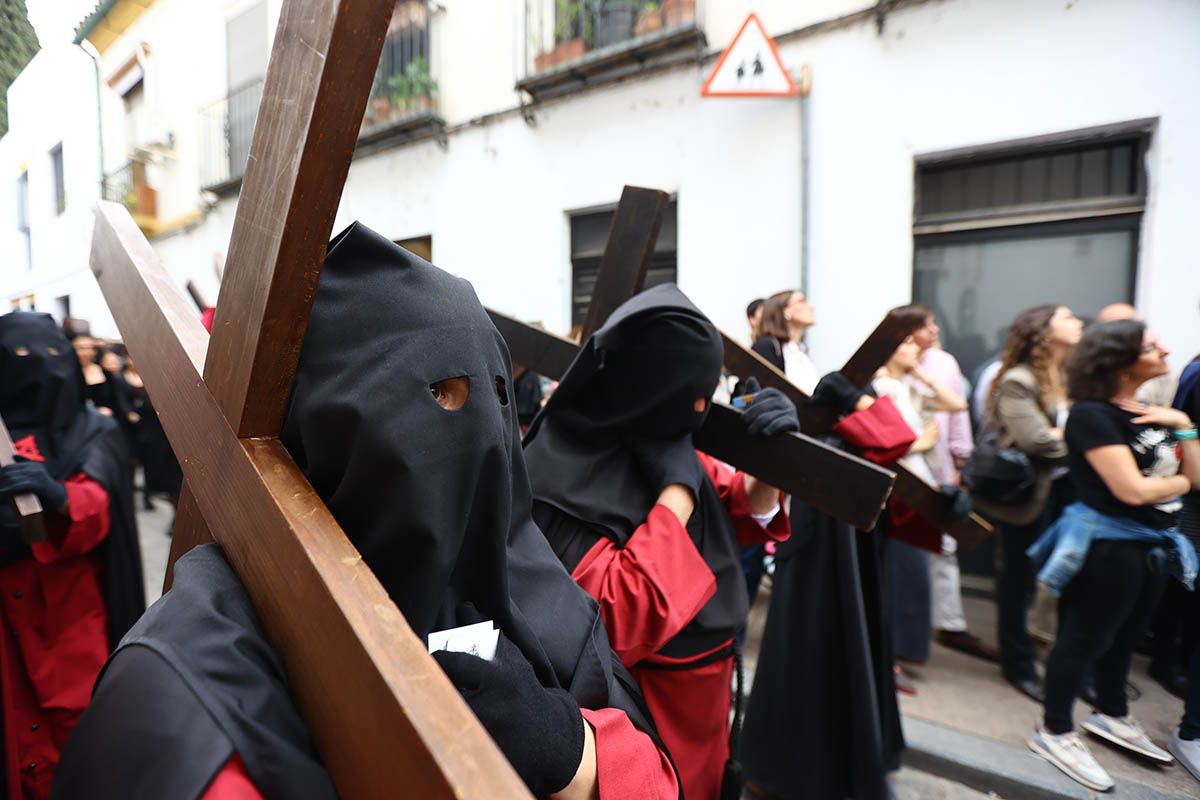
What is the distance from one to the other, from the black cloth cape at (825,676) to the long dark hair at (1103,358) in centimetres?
117

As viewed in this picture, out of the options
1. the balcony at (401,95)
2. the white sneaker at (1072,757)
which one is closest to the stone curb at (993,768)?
the white sneaker at (1072,757)

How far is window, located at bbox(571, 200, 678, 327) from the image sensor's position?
5963 millimetres

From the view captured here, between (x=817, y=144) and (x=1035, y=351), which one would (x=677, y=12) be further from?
(x=1035, y=351)

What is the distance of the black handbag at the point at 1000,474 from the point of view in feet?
11.2

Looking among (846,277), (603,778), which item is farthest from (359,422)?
(846,277)

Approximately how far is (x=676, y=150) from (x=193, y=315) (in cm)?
518

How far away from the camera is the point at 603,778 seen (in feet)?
2.89

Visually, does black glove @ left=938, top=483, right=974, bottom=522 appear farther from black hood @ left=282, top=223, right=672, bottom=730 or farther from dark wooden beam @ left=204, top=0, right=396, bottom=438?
dark wooden beam @ left=204, top=0, right=396, bottom=438

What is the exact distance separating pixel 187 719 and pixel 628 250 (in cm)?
160

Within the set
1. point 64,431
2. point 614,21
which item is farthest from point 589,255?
point 64,431

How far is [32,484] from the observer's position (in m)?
1.64

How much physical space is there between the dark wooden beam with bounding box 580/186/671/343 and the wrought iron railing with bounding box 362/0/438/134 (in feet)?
18.8

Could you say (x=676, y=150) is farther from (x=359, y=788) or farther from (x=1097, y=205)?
(x=359, y=788)

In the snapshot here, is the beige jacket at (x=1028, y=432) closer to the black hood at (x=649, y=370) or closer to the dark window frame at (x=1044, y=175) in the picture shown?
the dark window frame at (x=1044, y=175)
